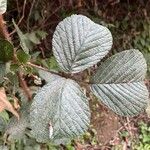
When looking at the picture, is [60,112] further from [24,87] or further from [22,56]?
[24,87]

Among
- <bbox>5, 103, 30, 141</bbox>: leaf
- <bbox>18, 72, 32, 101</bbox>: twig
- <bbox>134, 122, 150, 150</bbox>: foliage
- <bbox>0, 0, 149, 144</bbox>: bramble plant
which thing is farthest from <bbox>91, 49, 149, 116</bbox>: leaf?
<bbox>134, 122, 150, 150</bbox>: foliage

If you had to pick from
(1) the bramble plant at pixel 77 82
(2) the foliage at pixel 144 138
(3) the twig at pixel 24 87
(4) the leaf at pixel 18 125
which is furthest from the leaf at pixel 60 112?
(2) the foliage at pixel 144 138

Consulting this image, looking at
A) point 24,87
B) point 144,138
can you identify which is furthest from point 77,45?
point 144,138

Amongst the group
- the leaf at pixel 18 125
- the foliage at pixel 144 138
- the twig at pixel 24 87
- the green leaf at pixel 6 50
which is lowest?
the foliage at pixel 144 138

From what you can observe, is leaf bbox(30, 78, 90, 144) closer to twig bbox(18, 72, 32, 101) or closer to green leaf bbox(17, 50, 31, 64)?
green leaf bbox(17, 50, 31, 64)

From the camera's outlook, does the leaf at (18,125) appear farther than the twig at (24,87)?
Yes

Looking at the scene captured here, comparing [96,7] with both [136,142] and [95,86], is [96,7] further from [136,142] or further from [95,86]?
[95,86]

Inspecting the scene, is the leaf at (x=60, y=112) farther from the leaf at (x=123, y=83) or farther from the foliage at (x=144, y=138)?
the foliage at (x=144, y=138)
